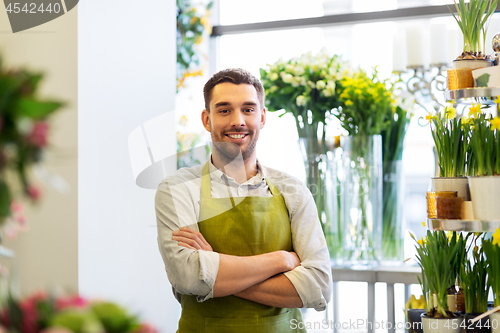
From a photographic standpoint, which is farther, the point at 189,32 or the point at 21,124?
the point at 189,32

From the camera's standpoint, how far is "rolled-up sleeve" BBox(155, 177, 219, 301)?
142cm

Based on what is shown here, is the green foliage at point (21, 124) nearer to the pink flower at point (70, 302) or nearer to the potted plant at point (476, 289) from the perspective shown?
the pink flower at point (70, 302)

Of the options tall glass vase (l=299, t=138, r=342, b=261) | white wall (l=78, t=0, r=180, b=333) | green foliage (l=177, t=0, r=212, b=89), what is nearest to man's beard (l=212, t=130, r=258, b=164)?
white wall (l=78, t=0, r=180, b=333)

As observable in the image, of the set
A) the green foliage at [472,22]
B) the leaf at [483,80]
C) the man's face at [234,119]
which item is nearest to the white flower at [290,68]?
the man's face at [234,119]

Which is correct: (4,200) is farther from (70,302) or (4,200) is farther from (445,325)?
(445,325)

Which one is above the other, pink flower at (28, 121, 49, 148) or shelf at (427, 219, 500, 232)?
pink flower at (28, 121, 49, 148)

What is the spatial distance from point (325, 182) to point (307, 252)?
920mm

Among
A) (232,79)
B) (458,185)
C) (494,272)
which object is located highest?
(232,79)

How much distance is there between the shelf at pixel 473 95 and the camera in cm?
123

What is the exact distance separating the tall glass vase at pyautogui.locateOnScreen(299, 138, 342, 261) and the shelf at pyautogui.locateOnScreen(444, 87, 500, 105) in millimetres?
1157

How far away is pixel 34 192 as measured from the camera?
13.3 inches

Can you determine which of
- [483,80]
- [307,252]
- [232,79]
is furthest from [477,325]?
[232,79]

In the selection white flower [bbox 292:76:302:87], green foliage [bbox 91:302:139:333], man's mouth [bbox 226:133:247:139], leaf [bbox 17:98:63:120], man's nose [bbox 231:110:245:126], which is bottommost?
green foliage [bbox 91:302:139:333]

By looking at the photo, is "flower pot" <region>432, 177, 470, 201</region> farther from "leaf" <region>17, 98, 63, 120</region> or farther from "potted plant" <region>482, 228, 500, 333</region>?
"leaf" <region>17, 98, 63, 120</region>
